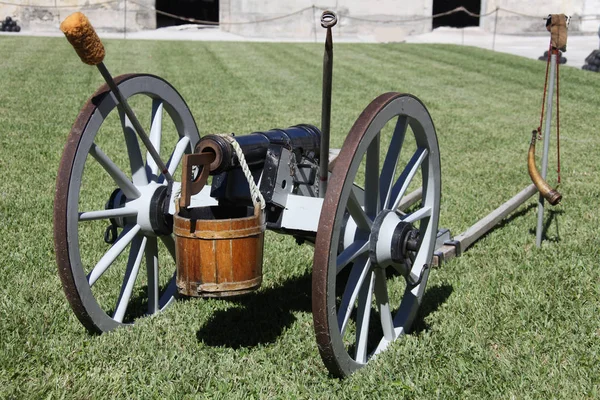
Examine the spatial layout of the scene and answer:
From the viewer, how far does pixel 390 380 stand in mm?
3250

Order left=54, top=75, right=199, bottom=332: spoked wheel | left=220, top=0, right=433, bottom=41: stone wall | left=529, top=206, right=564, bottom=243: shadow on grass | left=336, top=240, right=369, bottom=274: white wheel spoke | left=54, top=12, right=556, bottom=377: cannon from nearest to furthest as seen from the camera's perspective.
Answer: left=54, top=12, right=556, bottom=377: cannon → left=336, top=240, right=369, bottom=274: white wheel spoke → left=54, top=75, right=199, bottom=332: spoked wheel → left=529, top=206, right=564, bottom=243: shadow on grass → left=220, top=0, right=433, bottom=41: stone wall

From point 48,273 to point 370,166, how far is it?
6.85 ft

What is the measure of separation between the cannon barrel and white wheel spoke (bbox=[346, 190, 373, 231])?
18.4 inches

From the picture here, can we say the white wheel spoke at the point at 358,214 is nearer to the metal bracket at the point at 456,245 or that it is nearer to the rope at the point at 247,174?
the rope at the point at 247,174

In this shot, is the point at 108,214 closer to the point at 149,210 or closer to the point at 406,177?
the point at 149,210

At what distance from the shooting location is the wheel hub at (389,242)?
329 centimetres

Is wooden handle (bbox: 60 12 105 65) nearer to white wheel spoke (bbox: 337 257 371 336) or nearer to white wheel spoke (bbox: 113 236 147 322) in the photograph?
white wheel spoke (bbox: 113 236 147 322)

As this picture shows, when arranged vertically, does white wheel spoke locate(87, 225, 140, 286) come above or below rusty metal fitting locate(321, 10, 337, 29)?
below

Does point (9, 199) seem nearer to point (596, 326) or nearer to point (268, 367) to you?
point (268, 367)

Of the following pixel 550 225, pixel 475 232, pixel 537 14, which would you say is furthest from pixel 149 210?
pixel 537 14

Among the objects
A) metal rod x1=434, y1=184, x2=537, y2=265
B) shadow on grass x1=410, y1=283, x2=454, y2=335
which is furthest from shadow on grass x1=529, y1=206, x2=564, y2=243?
shadow on grass x1=410, y1=283, x2=454, y2=335

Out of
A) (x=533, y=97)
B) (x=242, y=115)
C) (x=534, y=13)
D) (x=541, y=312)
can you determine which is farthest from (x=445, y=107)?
(x=534, y=13)

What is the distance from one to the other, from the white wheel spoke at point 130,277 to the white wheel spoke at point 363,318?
1.05 m

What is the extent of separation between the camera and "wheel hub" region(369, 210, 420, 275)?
3287 millimetres
